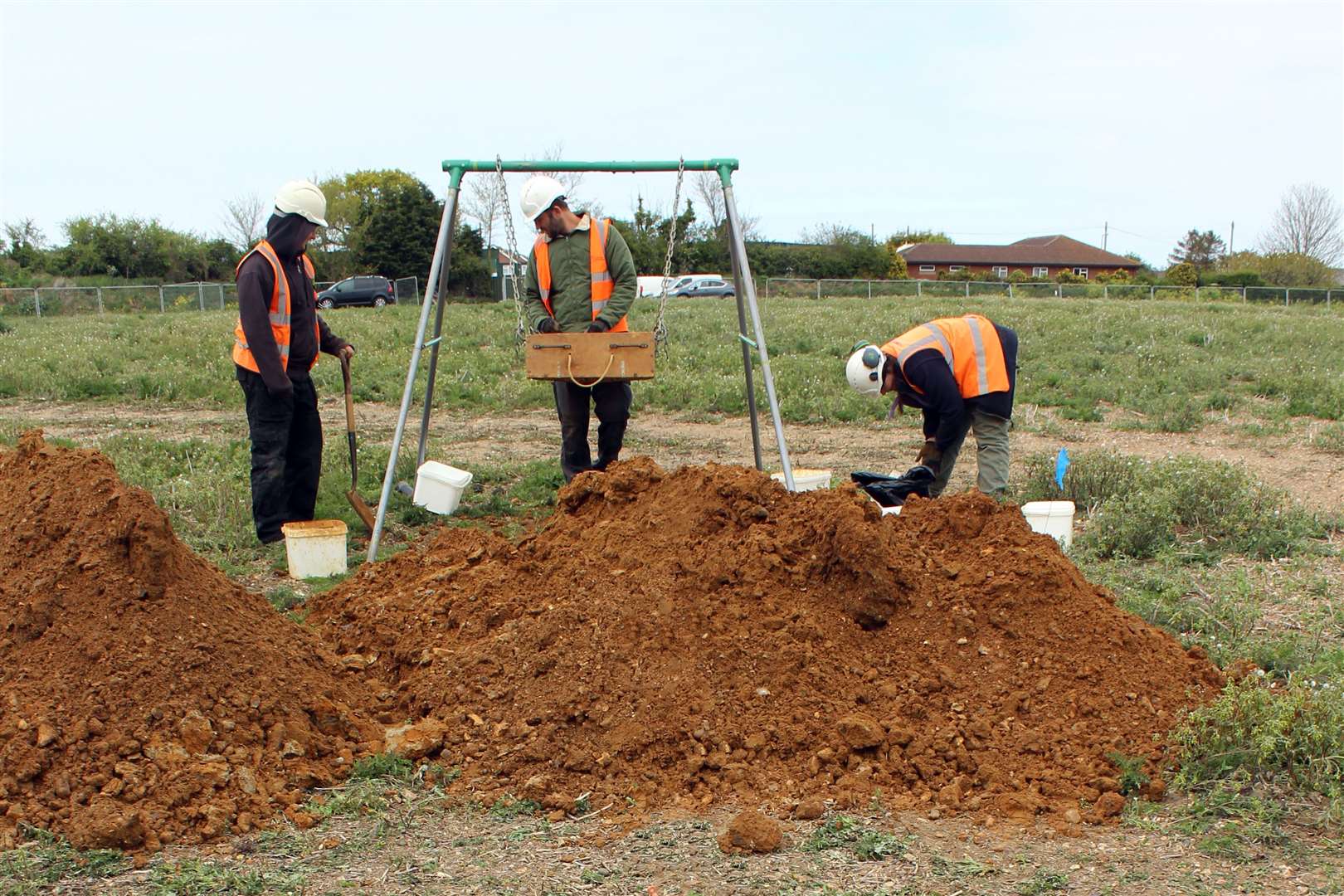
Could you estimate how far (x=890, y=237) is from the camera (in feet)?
255

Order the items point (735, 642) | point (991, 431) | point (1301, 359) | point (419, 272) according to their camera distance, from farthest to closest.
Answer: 1. point (419, 272)
2. point (1301, 359)
3. point (991, 431)
4. point (735, 642)

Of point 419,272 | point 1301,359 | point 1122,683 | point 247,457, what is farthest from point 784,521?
point 419,272

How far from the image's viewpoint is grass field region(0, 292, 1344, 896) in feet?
10.4

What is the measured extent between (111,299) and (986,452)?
30.6m

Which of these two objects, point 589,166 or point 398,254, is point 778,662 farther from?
point 398,254

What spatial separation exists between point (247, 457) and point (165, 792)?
5967 millimetres

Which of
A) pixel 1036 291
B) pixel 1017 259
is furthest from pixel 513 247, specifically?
pixel 1017 259

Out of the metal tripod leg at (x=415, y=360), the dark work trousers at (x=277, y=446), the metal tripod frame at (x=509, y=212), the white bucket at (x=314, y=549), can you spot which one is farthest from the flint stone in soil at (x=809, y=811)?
the dark work trousers at (x=277, y=446)

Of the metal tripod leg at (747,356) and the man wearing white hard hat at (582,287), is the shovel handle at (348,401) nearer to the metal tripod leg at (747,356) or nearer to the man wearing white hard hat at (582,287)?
the man wearing white hard hat at (582,287)

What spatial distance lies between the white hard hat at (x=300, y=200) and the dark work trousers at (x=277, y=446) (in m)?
0.98

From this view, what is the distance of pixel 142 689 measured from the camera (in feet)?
12.3

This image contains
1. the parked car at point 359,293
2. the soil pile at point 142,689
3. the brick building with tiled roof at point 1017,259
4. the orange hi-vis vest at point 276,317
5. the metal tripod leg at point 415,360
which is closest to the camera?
the soil pile at point 142,689

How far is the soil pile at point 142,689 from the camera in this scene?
3.42m

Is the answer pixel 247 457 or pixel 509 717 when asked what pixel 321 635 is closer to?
pixel 509 717
